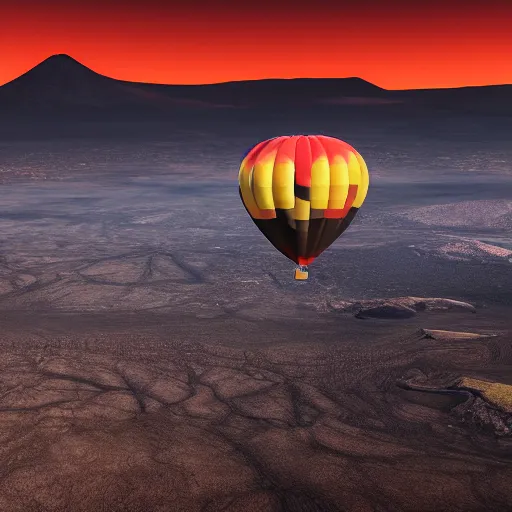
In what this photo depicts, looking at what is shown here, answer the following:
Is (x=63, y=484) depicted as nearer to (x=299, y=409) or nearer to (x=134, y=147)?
(x=299, y=409)

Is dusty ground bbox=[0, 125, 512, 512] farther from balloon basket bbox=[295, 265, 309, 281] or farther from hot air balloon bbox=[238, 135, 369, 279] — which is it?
hot air balloon bbox=[238, 135, 369, 279]

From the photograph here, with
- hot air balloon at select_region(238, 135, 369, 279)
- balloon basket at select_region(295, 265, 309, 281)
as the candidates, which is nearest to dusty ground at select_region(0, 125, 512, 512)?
balloon basket at select_region(295, 265, 309, 281)

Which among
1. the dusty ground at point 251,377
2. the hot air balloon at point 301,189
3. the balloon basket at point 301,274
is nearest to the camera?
the dusty ground at point 251,377

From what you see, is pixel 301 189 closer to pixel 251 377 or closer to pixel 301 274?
pixel 301 274

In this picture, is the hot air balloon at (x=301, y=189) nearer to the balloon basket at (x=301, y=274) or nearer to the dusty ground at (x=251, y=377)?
the balloon basket at (x=301, y=274)

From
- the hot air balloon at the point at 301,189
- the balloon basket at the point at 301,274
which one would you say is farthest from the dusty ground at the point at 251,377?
the hot air balloon at the point at 301,189

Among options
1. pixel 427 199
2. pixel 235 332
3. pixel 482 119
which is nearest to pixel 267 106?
pixel 482 119

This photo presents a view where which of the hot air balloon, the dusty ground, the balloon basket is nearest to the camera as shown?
the dusty ground
